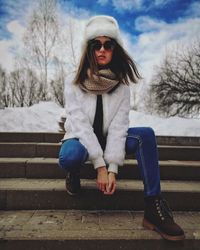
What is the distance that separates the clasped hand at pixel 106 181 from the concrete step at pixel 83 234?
0.30 metres

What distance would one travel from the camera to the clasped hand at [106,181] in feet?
6.01

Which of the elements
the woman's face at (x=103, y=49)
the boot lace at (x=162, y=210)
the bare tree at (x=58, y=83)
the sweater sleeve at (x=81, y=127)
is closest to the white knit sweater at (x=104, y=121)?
the sweater sleeve at (x=81, y=127)

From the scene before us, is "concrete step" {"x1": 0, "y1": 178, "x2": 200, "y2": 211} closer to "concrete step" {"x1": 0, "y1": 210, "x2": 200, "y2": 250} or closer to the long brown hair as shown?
"concrete step" {"x1": 0, "y1": 210, "x2": 200, "y2": 250}

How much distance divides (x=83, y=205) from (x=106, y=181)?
0.55m

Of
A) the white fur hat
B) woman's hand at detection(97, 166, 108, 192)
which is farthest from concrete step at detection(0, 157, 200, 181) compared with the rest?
the white fur hat

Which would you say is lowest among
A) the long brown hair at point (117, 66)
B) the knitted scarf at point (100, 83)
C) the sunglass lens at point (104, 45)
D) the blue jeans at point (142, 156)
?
the blue jeans at point (142, 156)

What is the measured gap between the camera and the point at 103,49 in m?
2.14

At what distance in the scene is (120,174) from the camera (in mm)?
2789

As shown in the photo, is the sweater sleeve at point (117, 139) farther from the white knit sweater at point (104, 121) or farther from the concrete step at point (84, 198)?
the concrete step at point (84, 198)

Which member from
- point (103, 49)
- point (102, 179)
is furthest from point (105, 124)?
point (103, 49)

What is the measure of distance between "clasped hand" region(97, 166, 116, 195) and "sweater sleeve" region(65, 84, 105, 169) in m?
0.05

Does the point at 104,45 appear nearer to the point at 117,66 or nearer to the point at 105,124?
the point at 117,66
